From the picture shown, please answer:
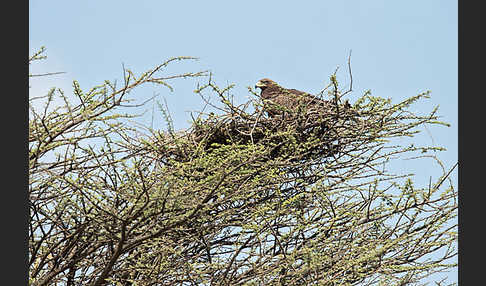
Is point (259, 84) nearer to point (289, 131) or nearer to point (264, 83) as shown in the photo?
point (264, 83)

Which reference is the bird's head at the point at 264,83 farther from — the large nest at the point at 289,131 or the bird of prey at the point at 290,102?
the large nest at the point at 289,131

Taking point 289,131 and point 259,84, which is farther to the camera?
point 259,84

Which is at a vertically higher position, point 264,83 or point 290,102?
point 264,83

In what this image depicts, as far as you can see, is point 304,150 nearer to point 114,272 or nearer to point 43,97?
point 114,272

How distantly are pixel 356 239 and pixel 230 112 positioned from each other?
4.71 feet

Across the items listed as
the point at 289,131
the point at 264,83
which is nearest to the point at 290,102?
the point at 289,131

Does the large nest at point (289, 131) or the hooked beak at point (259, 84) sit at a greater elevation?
the hooked beak at point (259, 84)

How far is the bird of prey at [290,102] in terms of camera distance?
5.28 metres

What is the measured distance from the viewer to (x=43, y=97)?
158 inches

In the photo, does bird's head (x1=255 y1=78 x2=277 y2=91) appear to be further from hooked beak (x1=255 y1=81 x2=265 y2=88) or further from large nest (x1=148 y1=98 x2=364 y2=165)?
large nest (x1=148 y1=98 x2=364 y2=165)

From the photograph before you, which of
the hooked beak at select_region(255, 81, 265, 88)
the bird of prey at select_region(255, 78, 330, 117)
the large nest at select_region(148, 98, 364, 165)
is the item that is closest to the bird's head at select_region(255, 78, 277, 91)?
the hooked beak at select_region(255, 81, 265, 88)

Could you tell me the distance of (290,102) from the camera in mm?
5438

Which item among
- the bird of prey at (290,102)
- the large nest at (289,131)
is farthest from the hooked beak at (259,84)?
the large nest at (289,131)

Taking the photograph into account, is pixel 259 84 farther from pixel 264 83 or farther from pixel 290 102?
pixel 290 102
